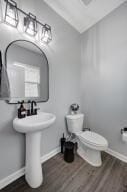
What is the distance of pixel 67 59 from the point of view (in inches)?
80.0

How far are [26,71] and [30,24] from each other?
24.7 inches

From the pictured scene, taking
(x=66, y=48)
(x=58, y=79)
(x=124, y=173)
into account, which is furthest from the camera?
(x=66, y=48)

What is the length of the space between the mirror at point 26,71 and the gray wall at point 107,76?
103 cm

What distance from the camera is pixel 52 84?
1.75 m

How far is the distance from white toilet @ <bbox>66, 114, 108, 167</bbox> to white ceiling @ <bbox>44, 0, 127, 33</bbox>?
1896 millimetres

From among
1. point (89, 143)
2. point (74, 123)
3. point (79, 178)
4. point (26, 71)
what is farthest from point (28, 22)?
point (79, 178)

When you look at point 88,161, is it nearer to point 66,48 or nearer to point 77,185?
point 77,185

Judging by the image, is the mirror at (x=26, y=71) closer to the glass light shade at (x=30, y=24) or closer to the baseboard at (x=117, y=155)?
the glass light shade at (x=30, y=24)

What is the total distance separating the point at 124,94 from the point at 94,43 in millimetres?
1199

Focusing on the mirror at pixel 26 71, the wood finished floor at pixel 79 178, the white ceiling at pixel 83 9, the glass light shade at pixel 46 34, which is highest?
the white ceiling at pixel 83 9

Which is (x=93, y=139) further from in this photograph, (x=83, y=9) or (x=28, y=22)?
(x=83, y=9)

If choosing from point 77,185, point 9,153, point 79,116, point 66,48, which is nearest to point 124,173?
point 77,185


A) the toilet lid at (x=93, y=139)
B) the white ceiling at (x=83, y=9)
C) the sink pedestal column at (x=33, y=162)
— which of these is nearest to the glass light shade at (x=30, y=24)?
the white ceiling at (x=83, y=9)

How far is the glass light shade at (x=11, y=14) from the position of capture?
1.17m
